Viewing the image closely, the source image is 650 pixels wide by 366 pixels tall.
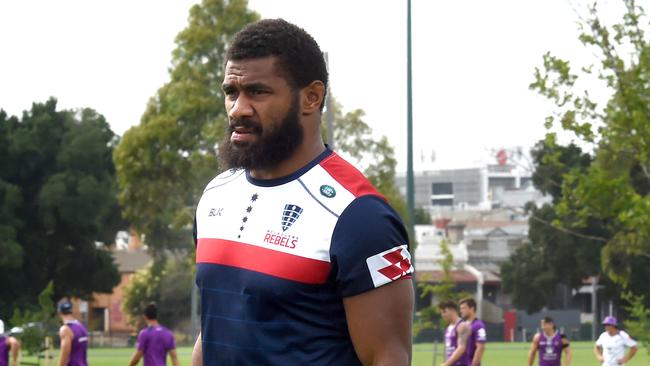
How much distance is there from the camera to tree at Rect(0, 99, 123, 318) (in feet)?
250

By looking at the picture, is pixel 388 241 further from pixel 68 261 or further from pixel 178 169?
pixel 68 261

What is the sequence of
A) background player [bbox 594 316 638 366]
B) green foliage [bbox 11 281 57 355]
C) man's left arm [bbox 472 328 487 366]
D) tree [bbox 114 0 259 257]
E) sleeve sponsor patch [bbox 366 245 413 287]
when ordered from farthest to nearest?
tree [bbox 114 0 259 257] → green foliage [bbox 11 281 57 355] → background player [bbox 594 316 638 366] → man's left arm [bbox 472 328 487 366] → sleeve sponsor patch [bbox 366 245 413 287]

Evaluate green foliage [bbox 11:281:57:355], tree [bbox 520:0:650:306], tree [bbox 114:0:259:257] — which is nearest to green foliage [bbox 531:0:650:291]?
tree [bbox 520:0:650:306]

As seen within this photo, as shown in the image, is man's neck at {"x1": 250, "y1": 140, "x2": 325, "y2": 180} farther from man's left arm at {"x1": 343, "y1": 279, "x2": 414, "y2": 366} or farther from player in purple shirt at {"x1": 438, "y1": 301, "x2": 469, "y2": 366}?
player in purple shirt at {"x1": 438, "y1": 301, "x2": 469, "y2": 366}

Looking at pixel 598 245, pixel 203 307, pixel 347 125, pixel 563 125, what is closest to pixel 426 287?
pixel 563 125

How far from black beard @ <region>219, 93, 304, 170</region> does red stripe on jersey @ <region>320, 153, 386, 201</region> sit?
11cm

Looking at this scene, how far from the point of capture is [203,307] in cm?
437

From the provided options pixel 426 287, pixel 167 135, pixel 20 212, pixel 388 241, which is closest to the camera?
pixel 388 241

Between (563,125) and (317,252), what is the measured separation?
21.2 m

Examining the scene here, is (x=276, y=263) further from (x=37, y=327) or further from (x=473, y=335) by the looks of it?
(x=37, y=327)

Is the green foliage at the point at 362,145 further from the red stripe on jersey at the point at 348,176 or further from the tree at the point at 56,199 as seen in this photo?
the red stripe on jersey at the point at 348,176

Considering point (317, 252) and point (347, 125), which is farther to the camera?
point (347, 125)

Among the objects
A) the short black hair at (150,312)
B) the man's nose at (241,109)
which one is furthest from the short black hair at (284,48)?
the short black hair at (150,312)

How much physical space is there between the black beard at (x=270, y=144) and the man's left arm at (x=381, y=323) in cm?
45
